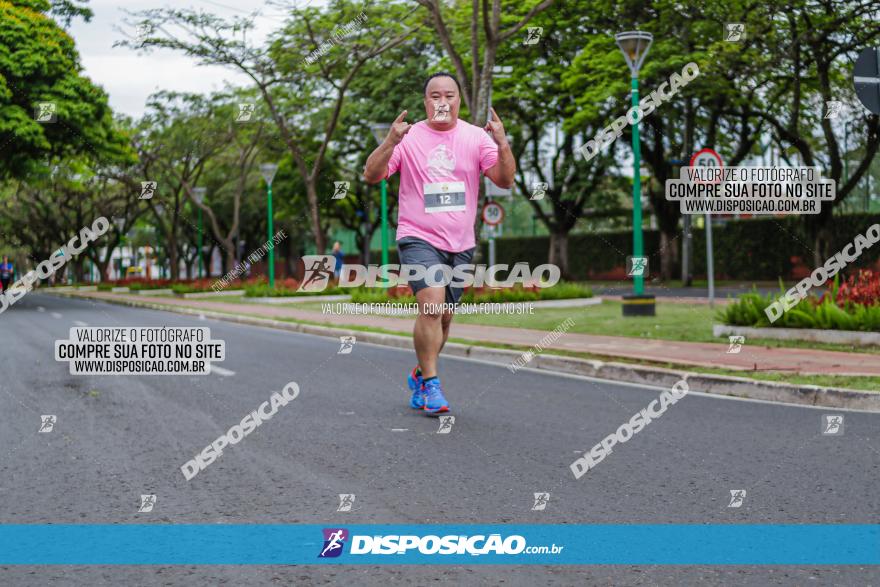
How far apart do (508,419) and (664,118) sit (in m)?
26.6

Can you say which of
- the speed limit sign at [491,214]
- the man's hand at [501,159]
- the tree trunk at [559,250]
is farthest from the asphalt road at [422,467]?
the tree trunk at [559,250]

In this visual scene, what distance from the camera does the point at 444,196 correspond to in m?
6.07

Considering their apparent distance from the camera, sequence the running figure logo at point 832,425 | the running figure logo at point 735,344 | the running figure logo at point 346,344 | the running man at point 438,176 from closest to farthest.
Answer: the running figure logo at point 832,425
the running man at point 438,176
the running figure logo at point 735,344
the running figure logo at point 346,344

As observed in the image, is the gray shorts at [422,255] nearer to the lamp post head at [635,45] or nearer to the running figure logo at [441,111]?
the running figure logo at [441,111]

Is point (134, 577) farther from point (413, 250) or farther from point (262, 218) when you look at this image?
point (262, 218)

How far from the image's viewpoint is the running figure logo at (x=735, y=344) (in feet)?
32.3

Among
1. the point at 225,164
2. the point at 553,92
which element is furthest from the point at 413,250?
the point at 225,164

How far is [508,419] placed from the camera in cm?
648

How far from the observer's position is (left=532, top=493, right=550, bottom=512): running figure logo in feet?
13.4

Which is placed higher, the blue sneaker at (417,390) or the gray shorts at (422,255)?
the gray shorts at (422,255)

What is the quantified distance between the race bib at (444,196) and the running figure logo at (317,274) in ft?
73.0

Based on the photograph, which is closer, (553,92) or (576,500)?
(576,500)

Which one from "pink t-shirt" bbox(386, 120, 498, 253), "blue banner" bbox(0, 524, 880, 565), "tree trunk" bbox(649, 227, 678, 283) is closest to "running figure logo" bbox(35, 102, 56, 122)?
"tree trunk" bbox(649, 227, 678, 283)

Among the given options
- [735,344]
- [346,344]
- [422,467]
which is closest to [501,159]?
[422,467]
